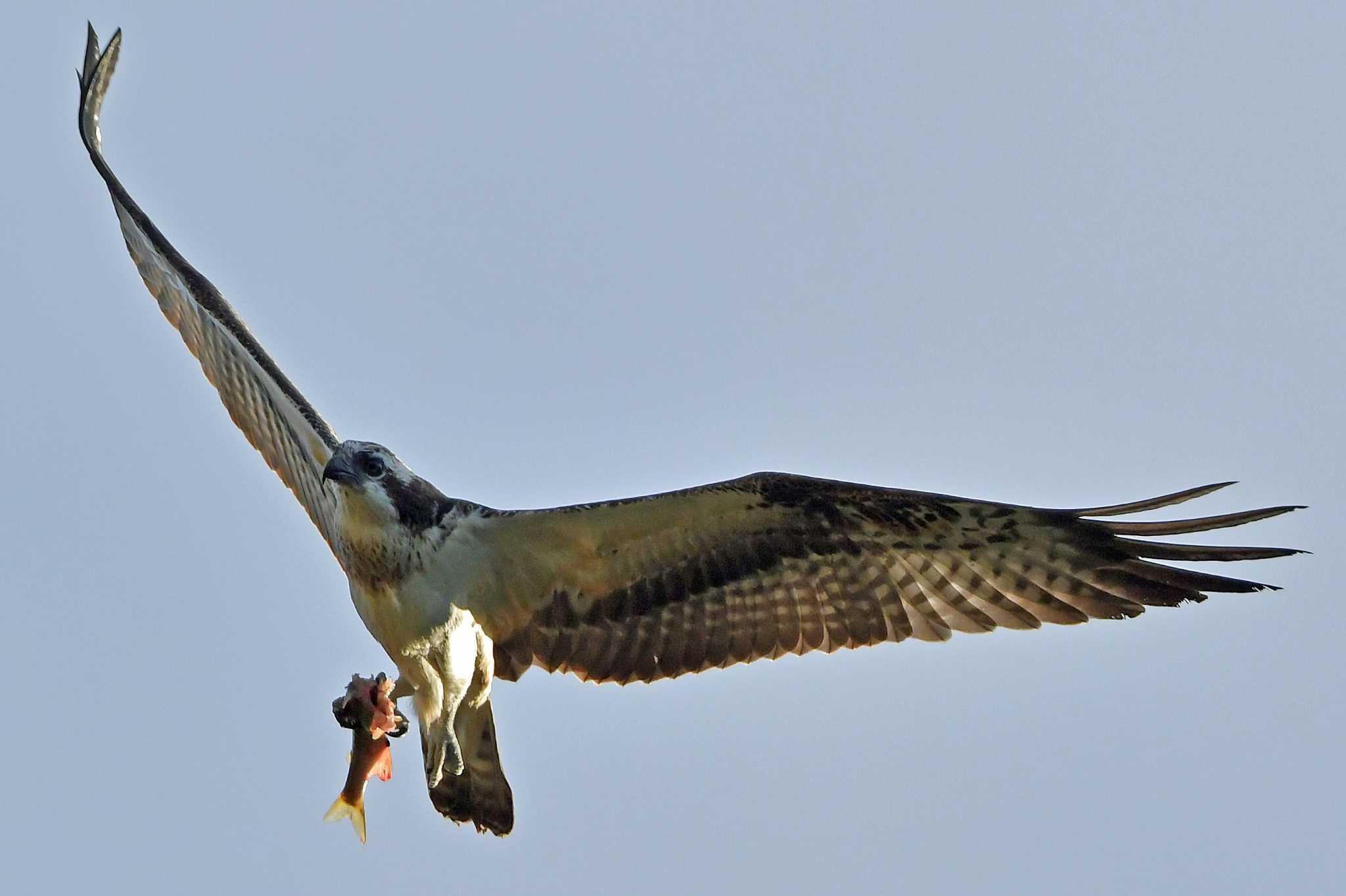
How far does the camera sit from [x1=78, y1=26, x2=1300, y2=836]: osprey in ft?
29.5

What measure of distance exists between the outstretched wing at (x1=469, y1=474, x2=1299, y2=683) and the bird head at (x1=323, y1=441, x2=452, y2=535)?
1.24 feet

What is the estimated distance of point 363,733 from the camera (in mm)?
9250

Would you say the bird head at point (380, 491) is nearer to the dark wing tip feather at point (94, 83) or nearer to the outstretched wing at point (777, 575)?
the outstretched wing at point (777, 575)

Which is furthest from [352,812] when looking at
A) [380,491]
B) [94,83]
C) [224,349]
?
[94,83]

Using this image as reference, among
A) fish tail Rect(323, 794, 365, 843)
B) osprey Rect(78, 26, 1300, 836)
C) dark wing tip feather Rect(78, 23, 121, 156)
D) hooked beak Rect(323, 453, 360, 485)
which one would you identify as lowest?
fish tail Rect(323, 794, 365, 843)

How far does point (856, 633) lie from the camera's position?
9430mm

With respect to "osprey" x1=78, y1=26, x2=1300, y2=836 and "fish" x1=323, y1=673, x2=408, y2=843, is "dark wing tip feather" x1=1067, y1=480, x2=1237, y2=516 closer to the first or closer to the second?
"osprey" x1=78, y1=26, x2=1300, y2=836

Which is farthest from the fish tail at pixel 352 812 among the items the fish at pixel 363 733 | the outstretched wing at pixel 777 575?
the outstretched wing at pixel 777 575

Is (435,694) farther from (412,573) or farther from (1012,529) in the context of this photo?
(1012,529)

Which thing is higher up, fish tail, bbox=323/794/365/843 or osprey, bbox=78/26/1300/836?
osprey, bbox=78/26/1300/836

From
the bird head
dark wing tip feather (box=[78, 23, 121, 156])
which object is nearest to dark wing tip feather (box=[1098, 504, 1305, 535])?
the bird head

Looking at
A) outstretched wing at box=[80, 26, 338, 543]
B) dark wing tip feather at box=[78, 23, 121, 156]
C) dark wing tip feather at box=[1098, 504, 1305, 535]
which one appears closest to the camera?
dark wing tip feather at box=[1098, 504, 1305, 535]

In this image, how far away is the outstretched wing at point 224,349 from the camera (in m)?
10.3

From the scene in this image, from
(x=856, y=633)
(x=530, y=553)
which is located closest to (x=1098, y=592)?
(x=856, y=633)
